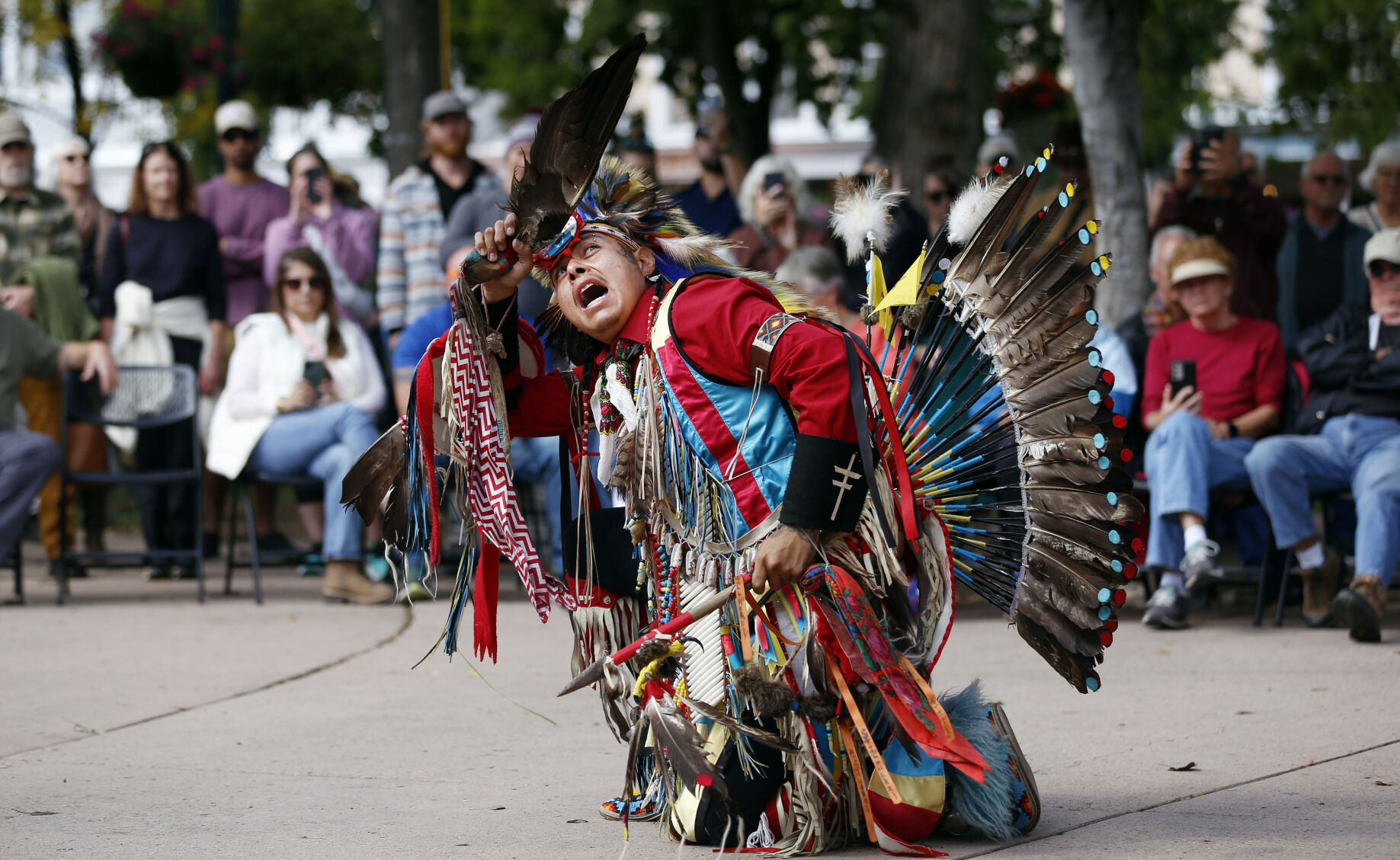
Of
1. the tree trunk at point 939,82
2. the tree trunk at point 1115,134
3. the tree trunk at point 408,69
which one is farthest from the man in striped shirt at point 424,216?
the tree trunk at point 1115,134

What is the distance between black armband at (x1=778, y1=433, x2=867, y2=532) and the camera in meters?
3.46

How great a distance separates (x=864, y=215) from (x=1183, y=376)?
132 inches

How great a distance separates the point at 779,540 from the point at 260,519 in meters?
5.93

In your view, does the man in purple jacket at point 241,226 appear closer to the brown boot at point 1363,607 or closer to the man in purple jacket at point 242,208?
the man in purple jacket at point 242,208

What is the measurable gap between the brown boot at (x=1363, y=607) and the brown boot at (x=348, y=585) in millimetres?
4317

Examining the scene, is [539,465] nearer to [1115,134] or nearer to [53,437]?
[53,437]

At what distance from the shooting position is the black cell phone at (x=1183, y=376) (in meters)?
6.93

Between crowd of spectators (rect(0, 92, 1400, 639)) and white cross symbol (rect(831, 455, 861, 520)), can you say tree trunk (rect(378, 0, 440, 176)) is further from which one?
white cross symbol (rect(831, 455, 861, 520))

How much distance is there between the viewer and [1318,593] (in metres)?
6.64

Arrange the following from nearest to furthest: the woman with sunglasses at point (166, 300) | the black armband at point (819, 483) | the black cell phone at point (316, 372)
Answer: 1. the black armband at point (819, 483)
2. the black cell phone at point (316, 372)
3. the woman with sunglasses at point (166, 300)

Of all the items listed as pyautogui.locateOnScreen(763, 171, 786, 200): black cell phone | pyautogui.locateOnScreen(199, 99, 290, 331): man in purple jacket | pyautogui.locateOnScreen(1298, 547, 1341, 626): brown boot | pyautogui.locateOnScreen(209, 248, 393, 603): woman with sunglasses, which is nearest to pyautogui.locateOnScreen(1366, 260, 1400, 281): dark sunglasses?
pyautogui.locateOnScreen(1298, 547, 1341, 626): brown boot

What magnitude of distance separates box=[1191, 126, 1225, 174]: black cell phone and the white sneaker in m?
2.75

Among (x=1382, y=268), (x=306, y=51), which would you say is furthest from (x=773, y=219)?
(x=306, y=51)

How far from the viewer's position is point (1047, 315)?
379cm
